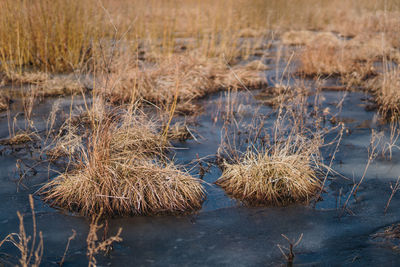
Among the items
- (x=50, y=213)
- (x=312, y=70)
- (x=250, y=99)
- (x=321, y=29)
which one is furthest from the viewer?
(x=321, y=29)

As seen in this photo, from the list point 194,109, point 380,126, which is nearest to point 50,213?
point 194,109

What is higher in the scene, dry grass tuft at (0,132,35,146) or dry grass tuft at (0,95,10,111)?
dry grass tuft at (0,95,10,111)

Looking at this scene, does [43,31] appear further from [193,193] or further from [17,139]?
[193,193]

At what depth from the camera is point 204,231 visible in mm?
3135

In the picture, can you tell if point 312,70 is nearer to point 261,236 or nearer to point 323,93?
point 323,93

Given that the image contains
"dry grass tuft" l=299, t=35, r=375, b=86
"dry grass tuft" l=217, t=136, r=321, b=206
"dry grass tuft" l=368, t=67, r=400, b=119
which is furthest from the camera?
"dry grass tuft" l=299, t=35, r=375, b=86

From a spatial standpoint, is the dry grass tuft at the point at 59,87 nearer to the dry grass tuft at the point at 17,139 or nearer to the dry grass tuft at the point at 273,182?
the dry grass tuft at the point at 17,139

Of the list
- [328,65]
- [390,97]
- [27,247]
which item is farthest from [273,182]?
[328,65]

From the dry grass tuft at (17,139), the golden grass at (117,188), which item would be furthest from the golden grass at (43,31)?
the golden grass at (117,188)

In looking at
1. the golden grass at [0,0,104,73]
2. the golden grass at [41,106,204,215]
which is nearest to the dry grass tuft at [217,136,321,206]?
the golden grass at [41,106,204,215]

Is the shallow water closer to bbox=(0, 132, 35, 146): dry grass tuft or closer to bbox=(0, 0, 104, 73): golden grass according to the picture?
bbox=(0, 132, 35, 146): dry grass tuft

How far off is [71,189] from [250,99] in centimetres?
432

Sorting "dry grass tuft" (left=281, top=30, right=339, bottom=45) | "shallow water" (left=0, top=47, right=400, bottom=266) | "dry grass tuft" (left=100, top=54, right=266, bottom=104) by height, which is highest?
"dry grass tuft" (left=281, top=30, right=339, bottom=45)

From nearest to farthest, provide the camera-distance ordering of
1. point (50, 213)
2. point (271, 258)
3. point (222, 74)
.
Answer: point (271, 258) → point (50, 213) → point (222, 74)
